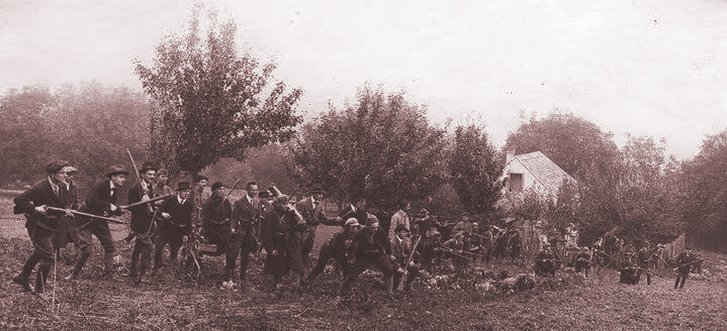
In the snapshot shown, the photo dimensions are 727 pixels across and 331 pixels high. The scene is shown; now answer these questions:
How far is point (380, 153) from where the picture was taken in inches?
879

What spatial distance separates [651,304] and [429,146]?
36.4ft

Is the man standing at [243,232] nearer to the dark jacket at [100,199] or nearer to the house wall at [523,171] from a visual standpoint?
the dark jacket at [100,199]

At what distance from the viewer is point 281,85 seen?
1636cm

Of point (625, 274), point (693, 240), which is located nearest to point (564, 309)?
point (625, 274)

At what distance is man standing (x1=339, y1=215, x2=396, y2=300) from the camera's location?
10.3m

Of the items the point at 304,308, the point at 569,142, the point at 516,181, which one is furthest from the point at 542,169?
the point at 304,308

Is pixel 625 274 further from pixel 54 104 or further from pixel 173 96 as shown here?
pixel 54 104

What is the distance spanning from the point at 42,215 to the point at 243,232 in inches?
138

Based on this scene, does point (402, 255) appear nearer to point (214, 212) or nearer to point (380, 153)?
point (214, 212)

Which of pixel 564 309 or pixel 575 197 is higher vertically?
pixel 575 197

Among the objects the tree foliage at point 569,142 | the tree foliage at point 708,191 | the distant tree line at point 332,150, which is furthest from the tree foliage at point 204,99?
the tree foliage at point 569,142

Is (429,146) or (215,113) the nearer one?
(215,113)

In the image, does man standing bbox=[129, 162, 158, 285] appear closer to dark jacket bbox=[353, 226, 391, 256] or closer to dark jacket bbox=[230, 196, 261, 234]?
dark jacket bbox=[230, 196, 261, 234]

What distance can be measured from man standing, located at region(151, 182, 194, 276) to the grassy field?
69cm
